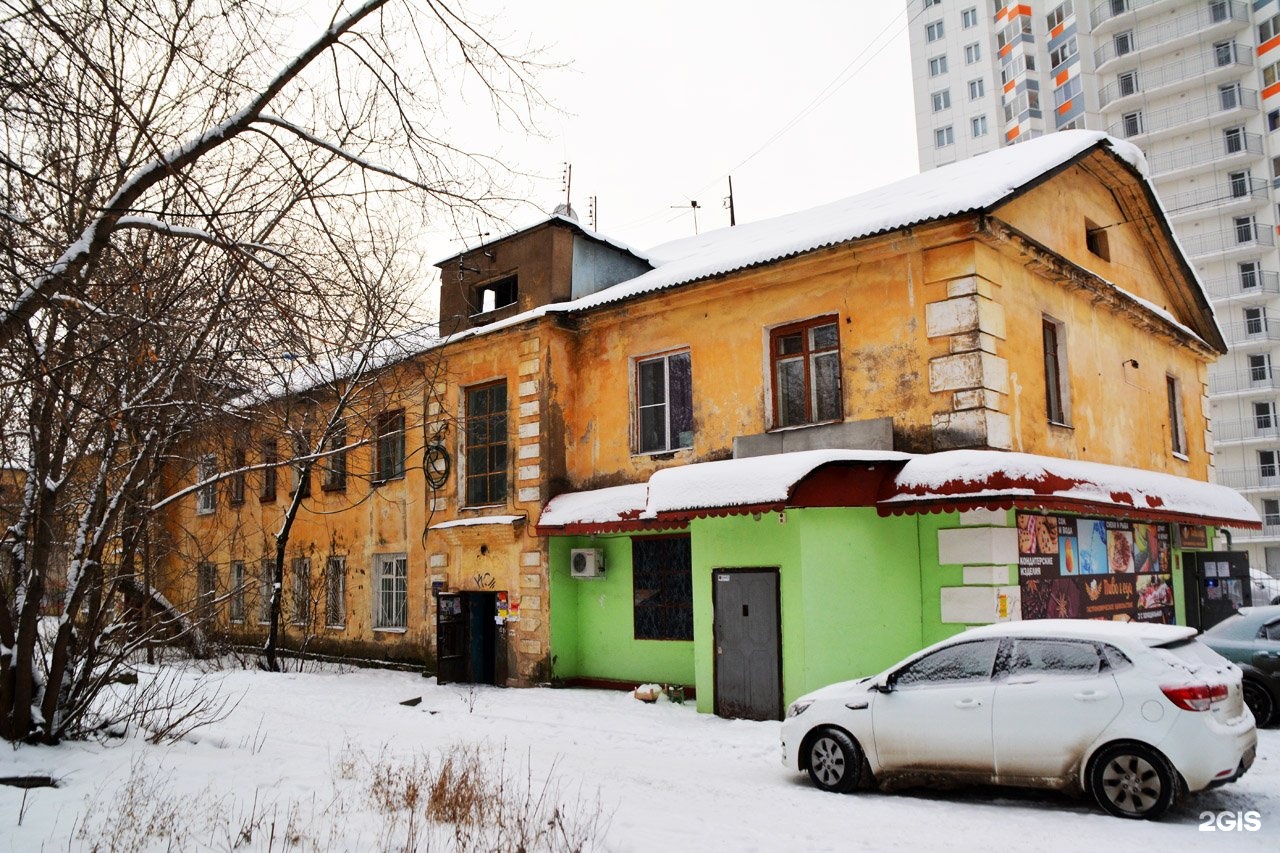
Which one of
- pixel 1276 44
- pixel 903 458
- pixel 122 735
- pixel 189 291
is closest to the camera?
pixel 189 291

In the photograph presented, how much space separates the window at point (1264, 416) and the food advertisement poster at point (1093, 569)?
1492 inches

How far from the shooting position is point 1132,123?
53500 mm

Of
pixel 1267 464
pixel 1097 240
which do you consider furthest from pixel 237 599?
pixel 1267 464

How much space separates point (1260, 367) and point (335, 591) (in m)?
47.4

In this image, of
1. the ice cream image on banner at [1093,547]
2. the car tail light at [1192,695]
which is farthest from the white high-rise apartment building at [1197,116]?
the car tail light at [1192,695]

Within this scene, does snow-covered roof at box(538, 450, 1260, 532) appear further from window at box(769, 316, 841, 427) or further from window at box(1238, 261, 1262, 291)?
window at box(1238, 261, 1262, 291)

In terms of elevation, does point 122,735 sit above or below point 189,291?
below

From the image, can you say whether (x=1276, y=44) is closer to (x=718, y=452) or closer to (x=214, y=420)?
(x=718, y=452)

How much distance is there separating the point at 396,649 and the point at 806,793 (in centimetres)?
1270

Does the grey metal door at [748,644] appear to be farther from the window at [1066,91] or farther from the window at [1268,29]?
the window at [1066,91]

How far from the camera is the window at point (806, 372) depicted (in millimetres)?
13570

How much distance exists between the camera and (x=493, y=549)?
1688cm

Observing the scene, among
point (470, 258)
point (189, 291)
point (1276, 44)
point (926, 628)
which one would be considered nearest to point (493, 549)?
point (470, 258)

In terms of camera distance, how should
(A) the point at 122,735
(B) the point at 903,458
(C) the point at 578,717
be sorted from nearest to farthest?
1. (A) the point at 122,735
2. (B) the point at 903,458
3. (C) the point at 578,717
